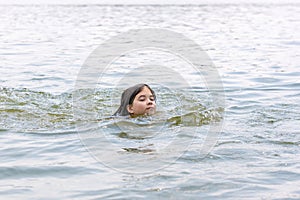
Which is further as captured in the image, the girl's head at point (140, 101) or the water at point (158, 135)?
the girl's head at point (140, 101)

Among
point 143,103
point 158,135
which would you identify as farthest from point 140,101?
point 158,135

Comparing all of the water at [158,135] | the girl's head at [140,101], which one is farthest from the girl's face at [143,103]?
the water at [158,135]

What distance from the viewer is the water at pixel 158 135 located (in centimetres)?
526

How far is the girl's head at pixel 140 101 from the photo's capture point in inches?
322

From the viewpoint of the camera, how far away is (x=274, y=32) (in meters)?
20.3

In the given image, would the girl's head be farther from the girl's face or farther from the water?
the water

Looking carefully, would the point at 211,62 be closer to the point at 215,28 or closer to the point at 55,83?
the point at 55,83

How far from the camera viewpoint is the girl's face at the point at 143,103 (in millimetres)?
8188

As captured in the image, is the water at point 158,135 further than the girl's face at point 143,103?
No

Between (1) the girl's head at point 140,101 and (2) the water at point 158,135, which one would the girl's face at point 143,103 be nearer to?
(1) the girl's head at point 140,101

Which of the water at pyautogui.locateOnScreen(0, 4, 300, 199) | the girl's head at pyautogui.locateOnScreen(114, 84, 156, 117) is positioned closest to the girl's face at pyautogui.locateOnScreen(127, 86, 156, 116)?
the girl's head at pyautogui.locateOnScreen(114, 84, 156, 117)

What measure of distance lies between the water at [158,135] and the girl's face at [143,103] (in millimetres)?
221

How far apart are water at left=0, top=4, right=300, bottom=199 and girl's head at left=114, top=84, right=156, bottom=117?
0.23 metres

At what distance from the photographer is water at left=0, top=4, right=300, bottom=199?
17.3 feet
